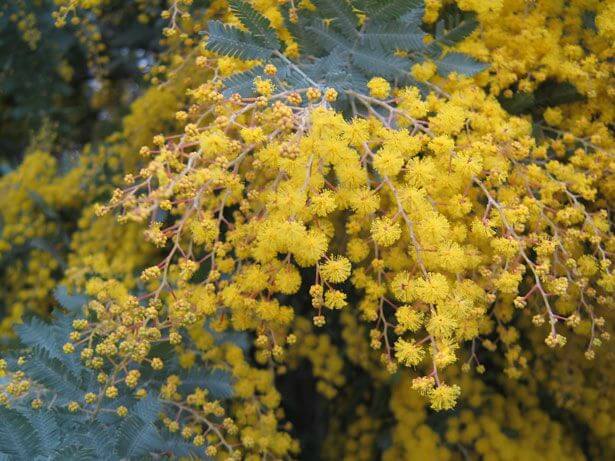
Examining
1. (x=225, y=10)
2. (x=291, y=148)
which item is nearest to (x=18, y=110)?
(x=225, y=10)

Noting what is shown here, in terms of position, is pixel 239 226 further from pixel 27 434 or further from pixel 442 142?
pixel 27 434

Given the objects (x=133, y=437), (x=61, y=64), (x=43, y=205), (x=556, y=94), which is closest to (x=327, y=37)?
(x=556, y=94)

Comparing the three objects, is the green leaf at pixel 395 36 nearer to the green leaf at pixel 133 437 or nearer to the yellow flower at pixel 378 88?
the yellow flower at pixel 378 88

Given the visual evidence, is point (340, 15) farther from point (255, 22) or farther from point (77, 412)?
point (77, 412)

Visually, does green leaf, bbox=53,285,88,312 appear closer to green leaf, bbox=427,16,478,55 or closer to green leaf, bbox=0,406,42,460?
green leaf, bbox=0,406,42,460

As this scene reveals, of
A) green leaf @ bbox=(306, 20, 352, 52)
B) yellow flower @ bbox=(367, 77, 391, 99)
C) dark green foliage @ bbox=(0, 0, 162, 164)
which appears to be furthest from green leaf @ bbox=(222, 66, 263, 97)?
dark green foliage @ bbox=(0, 0, 162, 164)

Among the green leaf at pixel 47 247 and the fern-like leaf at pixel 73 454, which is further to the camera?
the green leaf at pixel 47 247

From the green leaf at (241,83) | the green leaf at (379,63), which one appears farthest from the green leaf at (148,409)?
the green leaf at (379,63)

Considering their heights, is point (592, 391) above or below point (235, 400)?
below
